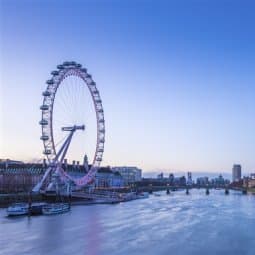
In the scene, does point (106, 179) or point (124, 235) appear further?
point (106, 179)

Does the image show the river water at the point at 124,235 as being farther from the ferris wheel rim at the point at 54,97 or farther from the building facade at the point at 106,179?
the building facade at the point at 106,179

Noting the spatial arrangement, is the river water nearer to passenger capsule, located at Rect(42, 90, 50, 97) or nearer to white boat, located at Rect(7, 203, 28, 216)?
white boat, located at Rect(7, 203, 28, 216)

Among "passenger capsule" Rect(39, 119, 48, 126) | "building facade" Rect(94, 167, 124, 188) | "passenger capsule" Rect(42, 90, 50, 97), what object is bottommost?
"building facade" Rect(94, 167, 124, 188)

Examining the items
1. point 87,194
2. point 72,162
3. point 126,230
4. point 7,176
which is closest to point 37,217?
point 126,230

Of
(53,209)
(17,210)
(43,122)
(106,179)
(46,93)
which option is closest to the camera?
(17,210)

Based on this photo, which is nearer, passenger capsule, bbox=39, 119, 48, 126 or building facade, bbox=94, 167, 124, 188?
passenger capsule, bbox=39, 119, 48, 126

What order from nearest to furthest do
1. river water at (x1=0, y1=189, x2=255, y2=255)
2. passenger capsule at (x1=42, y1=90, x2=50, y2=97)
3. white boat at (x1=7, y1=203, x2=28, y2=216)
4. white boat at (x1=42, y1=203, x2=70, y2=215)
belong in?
1. river water at (x1=0, y1=189, x2=255, y2=255)
2. white boat at (x1=7, y1=203, x2=28, y2=216)
3. white boat at (x1=42, y1=203, x2=70, y2=215)
4. passenger capsule at (x1=42, y1=90, x2=50, y2=97)

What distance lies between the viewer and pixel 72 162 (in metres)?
124

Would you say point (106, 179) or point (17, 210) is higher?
point (106, 179)

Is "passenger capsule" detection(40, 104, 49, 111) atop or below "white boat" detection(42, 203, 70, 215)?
atop

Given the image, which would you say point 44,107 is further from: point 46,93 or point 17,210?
point 17,210

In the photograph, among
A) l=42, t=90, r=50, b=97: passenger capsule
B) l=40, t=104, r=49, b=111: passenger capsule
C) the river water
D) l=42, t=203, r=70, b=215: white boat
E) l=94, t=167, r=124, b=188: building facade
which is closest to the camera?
the river water

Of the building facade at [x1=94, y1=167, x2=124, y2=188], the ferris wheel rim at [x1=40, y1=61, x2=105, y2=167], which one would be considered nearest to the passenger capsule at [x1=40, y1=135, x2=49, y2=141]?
the ferris wheel rim at [x1=40, y1=61, x2=105, y2=167]

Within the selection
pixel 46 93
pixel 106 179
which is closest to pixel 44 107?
pixel 46 93
